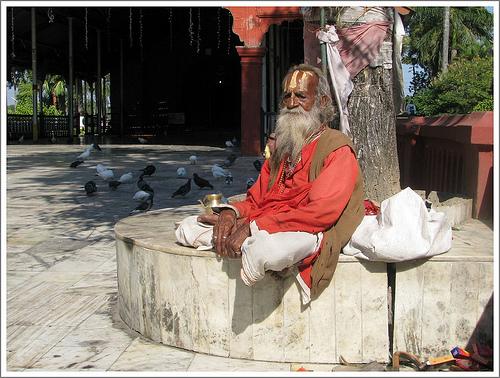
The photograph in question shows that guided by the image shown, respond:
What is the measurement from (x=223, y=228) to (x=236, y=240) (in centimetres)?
19

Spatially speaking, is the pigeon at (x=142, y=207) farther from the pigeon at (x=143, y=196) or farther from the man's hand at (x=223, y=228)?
the man's hand at (x=223, y=228)

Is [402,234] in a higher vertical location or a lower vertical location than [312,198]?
lower

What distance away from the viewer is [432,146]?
7.55 m

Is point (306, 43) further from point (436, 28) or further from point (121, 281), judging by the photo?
point (436, 28)

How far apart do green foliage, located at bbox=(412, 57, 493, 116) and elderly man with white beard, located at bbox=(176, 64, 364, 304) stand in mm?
8060

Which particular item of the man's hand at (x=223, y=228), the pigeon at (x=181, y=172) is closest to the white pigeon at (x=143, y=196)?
the pigeon at (x=181, y=172)

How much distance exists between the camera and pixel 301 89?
13.6 feet

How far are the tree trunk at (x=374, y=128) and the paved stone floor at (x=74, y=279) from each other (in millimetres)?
1080

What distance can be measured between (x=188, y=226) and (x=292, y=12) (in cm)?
1377

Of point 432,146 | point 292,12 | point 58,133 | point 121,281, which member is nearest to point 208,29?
point 58,133

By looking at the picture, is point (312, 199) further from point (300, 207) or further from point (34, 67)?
point (34, 67)

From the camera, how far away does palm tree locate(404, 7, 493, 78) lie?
46.7 m

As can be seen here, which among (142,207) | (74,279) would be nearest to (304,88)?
(74,279)

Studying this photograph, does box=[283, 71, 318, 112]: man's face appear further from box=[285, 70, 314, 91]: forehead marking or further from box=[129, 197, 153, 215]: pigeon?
box=[129, 197, 153, 215]: pigeon
